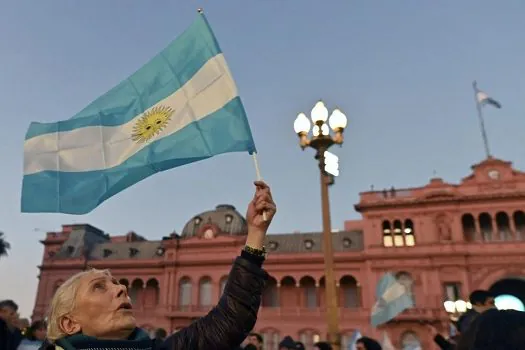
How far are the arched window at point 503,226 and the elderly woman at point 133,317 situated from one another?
33721mm

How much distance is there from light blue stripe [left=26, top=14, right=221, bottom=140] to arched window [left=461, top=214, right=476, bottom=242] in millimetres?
31872

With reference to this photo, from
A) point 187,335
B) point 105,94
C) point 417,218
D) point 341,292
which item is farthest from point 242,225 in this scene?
point 187,335

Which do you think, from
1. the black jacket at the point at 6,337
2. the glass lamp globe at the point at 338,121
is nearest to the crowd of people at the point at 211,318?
the black jacket at the point at 6,337

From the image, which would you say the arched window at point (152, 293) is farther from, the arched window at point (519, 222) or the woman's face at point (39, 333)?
the woman's face at point (39, 333)

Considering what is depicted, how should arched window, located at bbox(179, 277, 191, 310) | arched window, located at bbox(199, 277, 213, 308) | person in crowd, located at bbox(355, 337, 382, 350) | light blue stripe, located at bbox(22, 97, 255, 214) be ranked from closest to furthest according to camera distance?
light blue stripe, located at bbox(22, 97, 255, 214) → person in crowd, located at bbox(355, 337, 382, 350) → arched window, located at bbox(199, 277, 213, 308) → arched window, located at bbox(179, 277, 191, 310)

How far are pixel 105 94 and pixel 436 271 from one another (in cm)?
3050

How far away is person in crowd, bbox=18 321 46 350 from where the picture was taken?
670 centimetres

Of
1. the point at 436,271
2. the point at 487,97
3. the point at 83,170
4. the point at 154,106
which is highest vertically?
the point at 487,97

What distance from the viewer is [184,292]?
3619cm

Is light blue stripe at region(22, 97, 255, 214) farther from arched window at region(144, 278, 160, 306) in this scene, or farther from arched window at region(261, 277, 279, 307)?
arched window at region(144, 278, 160, 306)

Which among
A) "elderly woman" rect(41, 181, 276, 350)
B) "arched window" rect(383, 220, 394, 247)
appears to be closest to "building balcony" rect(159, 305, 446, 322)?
"arched window" rect(383, 220, 394, 247)

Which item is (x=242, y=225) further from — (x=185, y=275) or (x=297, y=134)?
(x=297, y=134)

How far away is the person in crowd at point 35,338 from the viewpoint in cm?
670

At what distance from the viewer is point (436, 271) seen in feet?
100.0
